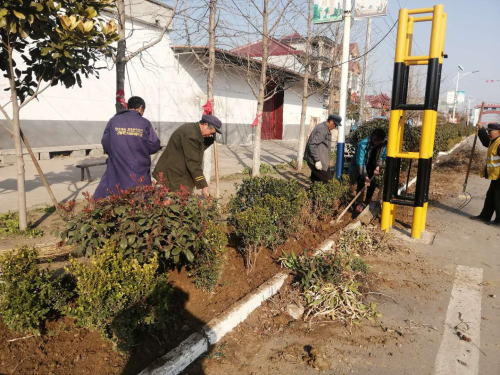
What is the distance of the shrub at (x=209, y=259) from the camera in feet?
11.1

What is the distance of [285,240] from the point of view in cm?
482

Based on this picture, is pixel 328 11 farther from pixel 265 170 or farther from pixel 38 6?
pixel 38 6

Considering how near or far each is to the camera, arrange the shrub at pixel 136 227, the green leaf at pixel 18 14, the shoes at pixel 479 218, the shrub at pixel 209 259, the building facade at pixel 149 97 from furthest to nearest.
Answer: the building facade at pixel 149 97 → the shoes at pixel 479 218 → the green leaf at pixel 18 14 → the shrub at pixel 209 259 → the shrub at pixel 136 227

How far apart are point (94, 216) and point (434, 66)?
4752 mm

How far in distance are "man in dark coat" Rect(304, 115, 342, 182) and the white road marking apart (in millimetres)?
2603

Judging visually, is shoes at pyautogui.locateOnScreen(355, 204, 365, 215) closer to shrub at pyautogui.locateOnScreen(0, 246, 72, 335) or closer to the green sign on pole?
the green sign on pole

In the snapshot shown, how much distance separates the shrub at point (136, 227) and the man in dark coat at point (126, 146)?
1099 millimetres

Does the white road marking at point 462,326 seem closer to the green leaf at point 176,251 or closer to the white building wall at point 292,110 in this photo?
the green leaf at point 176,251

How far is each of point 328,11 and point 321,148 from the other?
3509mm

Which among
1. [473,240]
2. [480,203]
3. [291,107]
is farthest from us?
[291,107]

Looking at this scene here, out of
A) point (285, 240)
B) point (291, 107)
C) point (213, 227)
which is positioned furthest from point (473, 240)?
point (291, 107)

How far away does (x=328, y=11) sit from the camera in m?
7.94

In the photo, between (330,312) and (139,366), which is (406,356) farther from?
(139,366)

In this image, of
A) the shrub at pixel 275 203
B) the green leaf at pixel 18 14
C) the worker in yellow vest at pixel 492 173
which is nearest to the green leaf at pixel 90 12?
the green leaf at pixel 18 14
